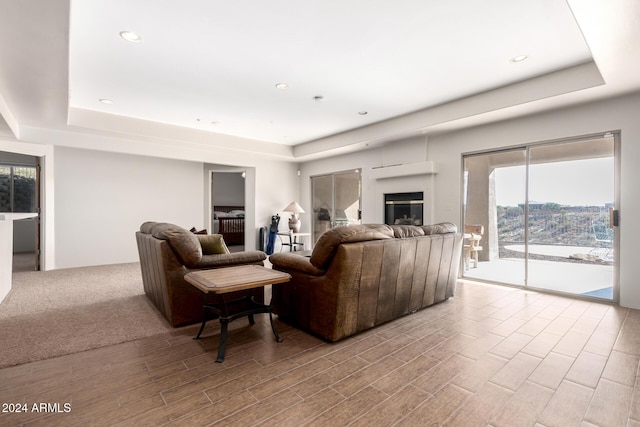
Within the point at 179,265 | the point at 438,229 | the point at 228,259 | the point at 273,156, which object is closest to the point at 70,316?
the point at 179,265

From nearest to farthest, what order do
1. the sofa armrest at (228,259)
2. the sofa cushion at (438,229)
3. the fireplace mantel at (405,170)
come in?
the sofa armrest at (228,259)
the sofa cushion at (438,229)
the fireplace mantel at (405,170)

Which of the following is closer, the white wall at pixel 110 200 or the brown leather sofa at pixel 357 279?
the brown leather sofa at pixel 357 279

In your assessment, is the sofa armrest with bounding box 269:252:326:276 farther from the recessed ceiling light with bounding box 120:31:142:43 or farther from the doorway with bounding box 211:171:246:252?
the doorway with bounding box 211:171:246:252

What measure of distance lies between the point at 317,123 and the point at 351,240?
3847 millimetres

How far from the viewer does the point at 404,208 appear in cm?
610

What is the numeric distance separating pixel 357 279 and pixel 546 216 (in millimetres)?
3469

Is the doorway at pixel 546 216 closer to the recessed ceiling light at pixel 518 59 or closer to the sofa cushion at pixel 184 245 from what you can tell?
the recessed ceiling light at pixel 518 59

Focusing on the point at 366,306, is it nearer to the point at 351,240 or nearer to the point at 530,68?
the point at 351,240

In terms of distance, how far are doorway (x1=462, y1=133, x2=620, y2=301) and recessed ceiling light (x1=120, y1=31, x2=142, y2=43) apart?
4.95 meters

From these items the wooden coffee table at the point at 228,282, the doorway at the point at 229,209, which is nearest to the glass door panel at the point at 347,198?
the doorway at the point at 229,209

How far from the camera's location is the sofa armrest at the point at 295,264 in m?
2.72

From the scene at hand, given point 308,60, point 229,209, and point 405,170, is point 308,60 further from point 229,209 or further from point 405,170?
point 229,209

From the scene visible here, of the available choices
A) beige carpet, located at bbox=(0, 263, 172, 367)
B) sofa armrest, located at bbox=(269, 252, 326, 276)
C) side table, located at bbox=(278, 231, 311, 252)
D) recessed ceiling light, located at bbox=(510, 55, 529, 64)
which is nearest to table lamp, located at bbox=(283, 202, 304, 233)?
side table, located at bbox=(278, 231, 311, 252)

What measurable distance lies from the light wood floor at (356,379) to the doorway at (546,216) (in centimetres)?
124
